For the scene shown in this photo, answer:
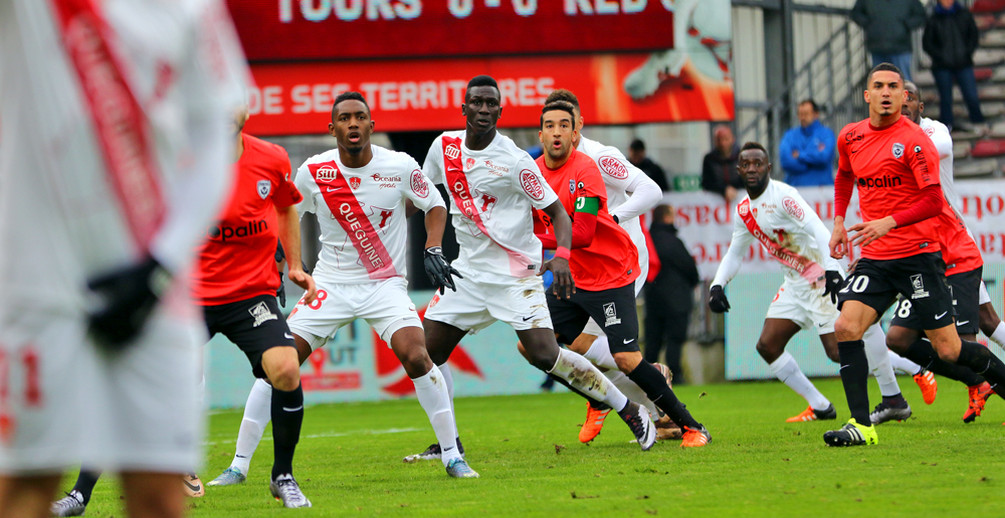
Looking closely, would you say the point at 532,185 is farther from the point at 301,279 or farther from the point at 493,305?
the point at 301,279

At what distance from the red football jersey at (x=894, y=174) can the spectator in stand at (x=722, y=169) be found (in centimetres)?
→ 755

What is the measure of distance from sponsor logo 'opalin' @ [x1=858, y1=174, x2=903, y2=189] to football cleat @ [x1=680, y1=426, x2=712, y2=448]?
6.33ft

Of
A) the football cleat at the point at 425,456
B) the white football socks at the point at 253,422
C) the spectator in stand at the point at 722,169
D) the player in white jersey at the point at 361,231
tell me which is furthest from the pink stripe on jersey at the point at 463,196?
the spectator in stand at the point at 722,169

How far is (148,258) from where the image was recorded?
2.63m

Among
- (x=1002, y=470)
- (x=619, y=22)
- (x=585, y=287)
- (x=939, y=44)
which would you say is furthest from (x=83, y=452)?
(x=939, y=44)

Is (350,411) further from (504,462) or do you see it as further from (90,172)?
(90,172)

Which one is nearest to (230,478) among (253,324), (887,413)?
(253,324)

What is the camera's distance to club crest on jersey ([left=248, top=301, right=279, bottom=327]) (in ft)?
20.2

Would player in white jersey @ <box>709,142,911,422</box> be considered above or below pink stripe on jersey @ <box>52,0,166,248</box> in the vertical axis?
below

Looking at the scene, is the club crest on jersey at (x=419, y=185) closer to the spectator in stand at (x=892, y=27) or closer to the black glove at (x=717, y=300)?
the black glove at (x=717, y=300)

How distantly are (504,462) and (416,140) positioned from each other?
8.65 meters

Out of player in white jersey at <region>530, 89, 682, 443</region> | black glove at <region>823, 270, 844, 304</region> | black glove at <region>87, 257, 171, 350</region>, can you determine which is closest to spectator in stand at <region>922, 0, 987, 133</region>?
player in white jersey at <region>530, 89, 682, 443</region>

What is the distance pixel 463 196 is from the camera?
815 centimetres

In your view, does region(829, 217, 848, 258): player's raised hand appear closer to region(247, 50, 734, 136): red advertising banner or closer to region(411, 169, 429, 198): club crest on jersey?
region(411, 169, 429, 198): club crest on jersey
